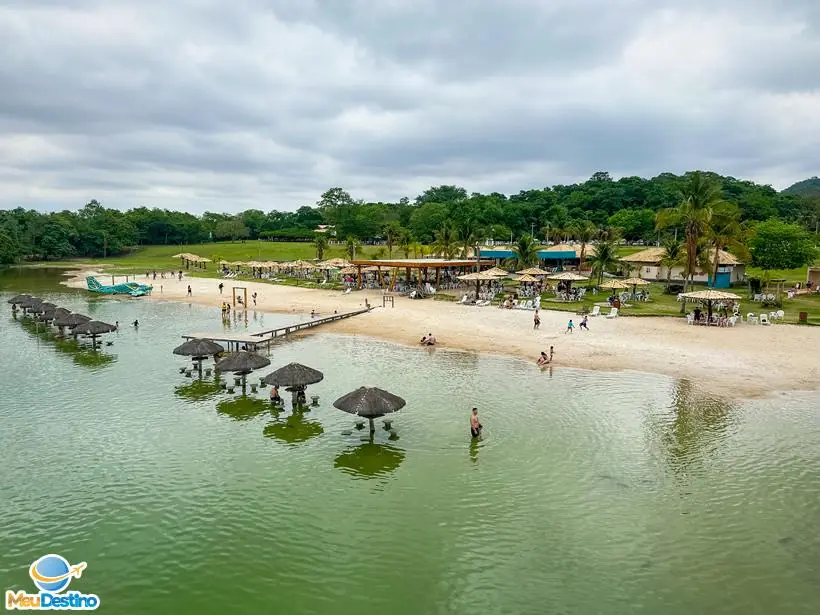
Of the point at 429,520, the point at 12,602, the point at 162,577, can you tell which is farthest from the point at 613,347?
the point at 12,602

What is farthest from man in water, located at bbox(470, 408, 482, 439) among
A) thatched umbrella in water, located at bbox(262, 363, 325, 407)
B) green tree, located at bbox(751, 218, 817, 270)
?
green tree, located at bbox(751, 218, 817, 270)

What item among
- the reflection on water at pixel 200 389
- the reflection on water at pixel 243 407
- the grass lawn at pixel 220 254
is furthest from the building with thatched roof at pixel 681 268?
the grass lawn at pixel 220 254

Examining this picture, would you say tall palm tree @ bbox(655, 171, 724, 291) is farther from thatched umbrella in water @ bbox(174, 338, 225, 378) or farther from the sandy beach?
thatched umbrella in water @ bbox(174, 338, 225, 378)

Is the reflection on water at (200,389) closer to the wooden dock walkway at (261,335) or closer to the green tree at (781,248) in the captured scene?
the wooden dock walkway at (261,335)

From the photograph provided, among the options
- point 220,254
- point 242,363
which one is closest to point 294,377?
point 242,363

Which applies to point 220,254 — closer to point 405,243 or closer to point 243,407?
point 405,243

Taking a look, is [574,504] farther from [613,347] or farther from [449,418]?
[613,347]
